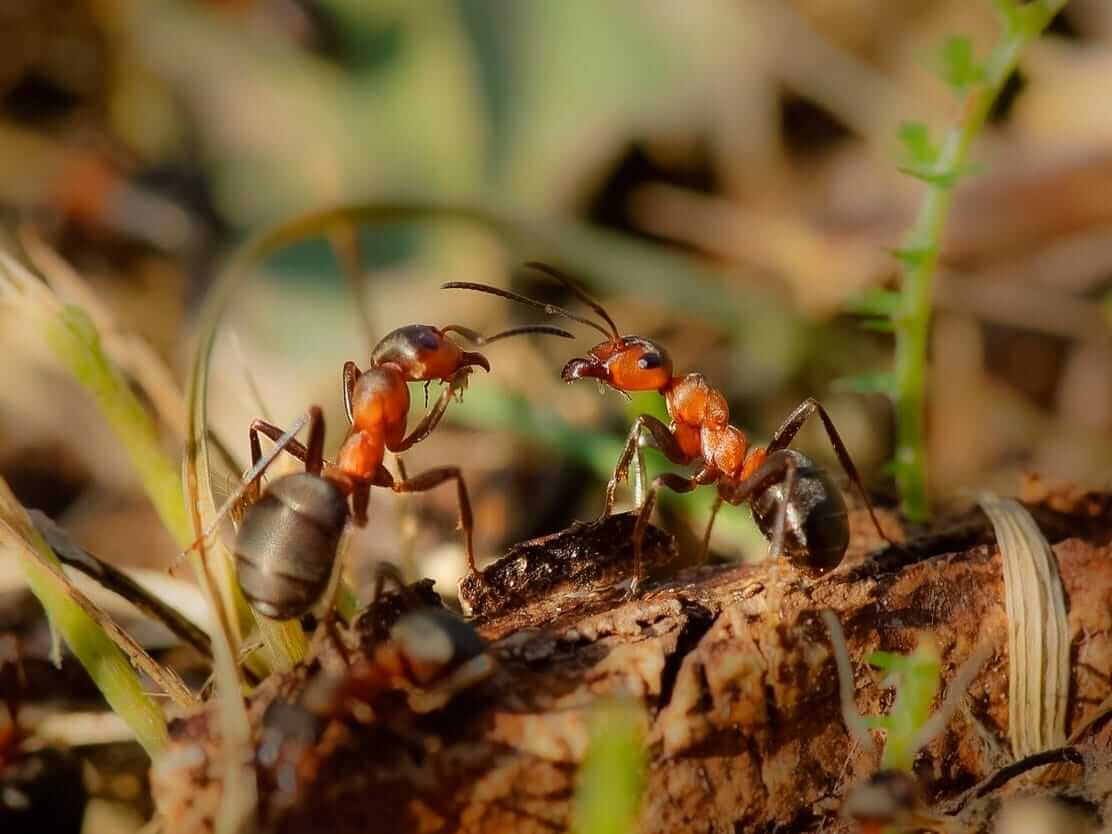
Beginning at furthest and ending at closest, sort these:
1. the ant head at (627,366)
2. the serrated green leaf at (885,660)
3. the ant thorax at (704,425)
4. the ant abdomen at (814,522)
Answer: the ant head at (627,366) → the ant thorax at (704,425) → the ant abdomen at (814,522) → the serrated green leaf at (885,660)

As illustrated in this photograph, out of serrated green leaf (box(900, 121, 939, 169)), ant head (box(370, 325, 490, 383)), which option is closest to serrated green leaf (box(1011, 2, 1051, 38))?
serrated green leaf (box(900, 121, 939, 169))

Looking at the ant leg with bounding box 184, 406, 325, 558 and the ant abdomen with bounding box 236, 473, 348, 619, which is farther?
the ant leg with bounding box 184, 406, 325, 558

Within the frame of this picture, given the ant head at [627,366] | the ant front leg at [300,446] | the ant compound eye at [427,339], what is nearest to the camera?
the ant front leg at [300,446]

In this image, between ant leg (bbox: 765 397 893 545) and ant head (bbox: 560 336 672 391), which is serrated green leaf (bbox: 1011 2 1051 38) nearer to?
ant leg (bbox: 765 397 893 545)

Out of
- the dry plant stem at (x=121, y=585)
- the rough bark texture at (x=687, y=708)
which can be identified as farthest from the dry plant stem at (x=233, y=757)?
the dry plant stem at (x=121, y=585)

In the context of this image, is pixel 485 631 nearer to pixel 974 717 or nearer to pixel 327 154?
pixel 974 717

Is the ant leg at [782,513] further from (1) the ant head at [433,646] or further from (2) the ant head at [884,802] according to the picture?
(1) the ant head at [433,646]
